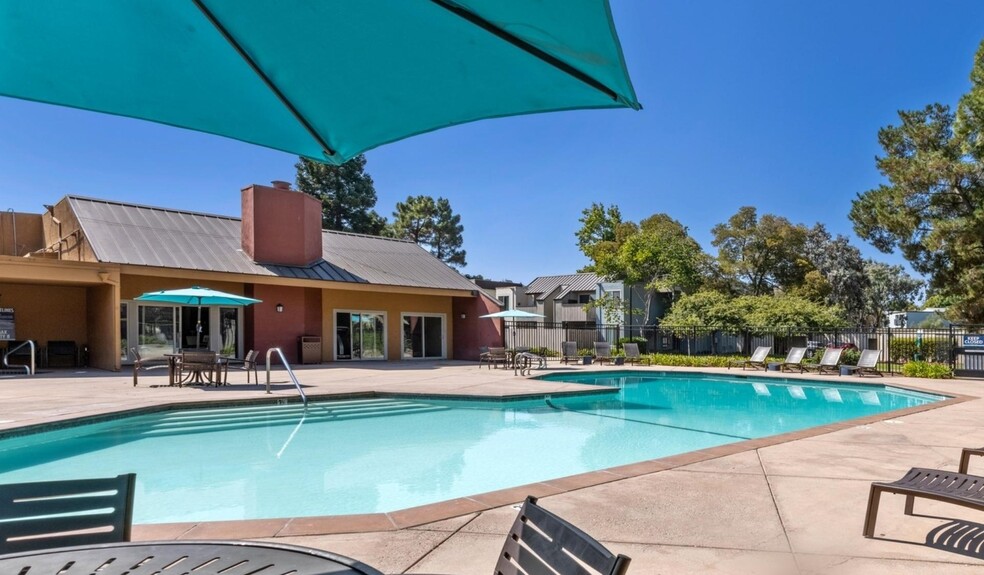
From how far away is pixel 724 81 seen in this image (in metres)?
16.6

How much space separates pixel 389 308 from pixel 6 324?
1064 cm

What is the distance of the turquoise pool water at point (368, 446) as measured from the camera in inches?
212

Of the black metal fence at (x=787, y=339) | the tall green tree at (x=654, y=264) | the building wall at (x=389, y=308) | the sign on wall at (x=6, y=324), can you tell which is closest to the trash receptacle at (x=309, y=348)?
the building wall at (x=389, y=308)

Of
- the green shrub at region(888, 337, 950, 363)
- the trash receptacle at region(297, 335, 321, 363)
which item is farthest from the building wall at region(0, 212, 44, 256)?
the green shrub at region(888, 337, 950, 363)

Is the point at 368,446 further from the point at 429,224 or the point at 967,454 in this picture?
the point at 429,224

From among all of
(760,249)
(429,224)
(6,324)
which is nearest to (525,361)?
(6,324)

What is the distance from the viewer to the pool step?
8258mm

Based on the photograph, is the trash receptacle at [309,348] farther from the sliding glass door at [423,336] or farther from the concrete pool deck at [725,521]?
the concrete pool deck at [725,521]

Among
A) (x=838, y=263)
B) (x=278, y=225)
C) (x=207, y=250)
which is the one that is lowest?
(x=207, y=250)

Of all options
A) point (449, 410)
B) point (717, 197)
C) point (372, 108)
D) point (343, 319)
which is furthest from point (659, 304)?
point (372, 108)

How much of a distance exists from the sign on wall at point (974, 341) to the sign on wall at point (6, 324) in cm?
2447

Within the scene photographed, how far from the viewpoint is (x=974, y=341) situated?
15.0 m

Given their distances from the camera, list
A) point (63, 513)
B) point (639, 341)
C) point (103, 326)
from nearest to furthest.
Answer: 1. point (63, 513)
2. point (103, 326)
3. point (639, 341)

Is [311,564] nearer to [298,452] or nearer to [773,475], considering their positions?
[773,475]
